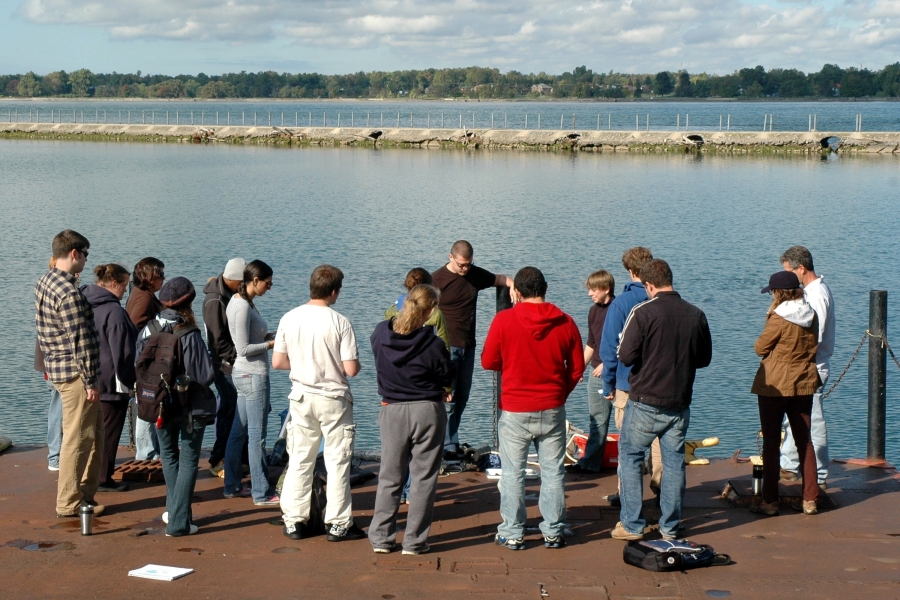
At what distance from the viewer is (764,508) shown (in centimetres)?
746

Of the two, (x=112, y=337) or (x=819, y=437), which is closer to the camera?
(x=112, y=337)

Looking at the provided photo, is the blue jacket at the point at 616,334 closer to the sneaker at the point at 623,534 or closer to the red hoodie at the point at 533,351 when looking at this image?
the red hoodie at the point at 533,351

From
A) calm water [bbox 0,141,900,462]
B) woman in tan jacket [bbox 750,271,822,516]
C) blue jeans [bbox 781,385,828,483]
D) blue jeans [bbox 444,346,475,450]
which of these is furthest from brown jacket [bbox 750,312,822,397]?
calm water [bbox 0,141,900,462]

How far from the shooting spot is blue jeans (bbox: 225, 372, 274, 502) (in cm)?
745

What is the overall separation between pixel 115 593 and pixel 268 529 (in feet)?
4.40

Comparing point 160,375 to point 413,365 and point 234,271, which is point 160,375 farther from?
point 413,365

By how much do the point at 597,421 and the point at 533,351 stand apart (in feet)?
6.91

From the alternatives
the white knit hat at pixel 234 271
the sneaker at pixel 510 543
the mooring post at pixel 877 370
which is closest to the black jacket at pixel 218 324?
the white knit hat at pixel 234 271

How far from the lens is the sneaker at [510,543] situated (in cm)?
674

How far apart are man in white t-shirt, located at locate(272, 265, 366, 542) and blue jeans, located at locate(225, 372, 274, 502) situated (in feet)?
2.13

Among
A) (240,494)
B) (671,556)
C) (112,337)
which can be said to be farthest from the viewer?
(240,494)

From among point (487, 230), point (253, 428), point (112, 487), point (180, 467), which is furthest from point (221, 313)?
point (487, 230)

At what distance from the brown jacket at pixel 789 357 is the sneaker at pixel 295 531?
3.41 m

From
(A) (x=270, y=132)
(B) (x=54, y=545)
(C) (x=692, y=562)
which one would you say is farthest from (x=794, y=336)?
(A) (x=270, y=132)
